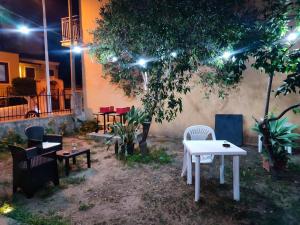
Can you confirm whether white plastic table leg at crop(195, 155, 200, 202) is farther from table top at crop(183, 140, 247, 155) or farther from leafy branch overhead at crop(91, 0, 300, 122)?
leafy branch overhead at crop(91, 0, 300, 122)

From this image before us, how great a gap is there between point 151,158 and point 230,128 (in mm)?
3174

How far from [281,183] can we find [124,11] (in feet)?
16.7

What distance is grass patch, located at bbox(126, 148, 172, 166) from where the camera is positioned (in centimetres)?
639

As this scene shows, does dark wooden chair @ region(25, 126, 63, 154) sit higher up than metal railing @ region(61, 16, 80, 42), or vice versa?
metal railing @ region(61, 16, 80, 42)

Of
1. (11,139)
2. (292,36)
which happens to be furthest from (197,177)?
(11,139)

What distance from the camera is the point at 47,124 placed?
9.58 meters

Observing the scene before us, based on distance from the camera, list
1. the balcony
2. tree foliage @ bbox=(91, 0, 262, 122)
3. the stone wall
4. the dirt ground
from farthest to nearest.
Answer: the balcony, the stone wall, tree foliage @ bbox=(91, 0, 262, 122), the dirt ground

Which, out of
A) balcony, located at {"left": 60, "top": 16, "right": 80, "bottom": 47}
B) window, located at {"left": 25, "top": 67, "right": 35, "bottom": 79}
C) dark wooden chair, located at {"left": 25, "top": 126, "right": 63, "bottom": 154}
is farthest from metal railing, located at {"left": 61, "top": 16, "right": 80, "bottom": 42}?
window, located at {"left": 25, "top": 67, "right": 35, "bottom": 79}

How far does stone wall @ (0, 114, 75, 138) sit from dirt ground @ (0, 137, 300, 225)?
104 inches

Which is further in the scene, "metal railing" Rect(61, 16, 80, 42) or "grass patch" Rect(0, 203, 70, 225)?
"metal railing" Rect(61, 16, 80, 42)

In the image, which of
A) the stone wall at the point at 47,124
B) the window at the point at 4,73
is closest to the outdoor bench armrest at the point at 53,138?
the stone wall at the point at 47,124

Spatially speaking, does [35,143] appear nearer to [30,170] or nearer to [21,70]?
[30,170]

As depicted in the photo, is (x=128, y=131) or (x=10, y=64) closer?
(x=128, y=131)

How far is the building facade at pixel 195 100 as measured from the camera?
26.1 ft
